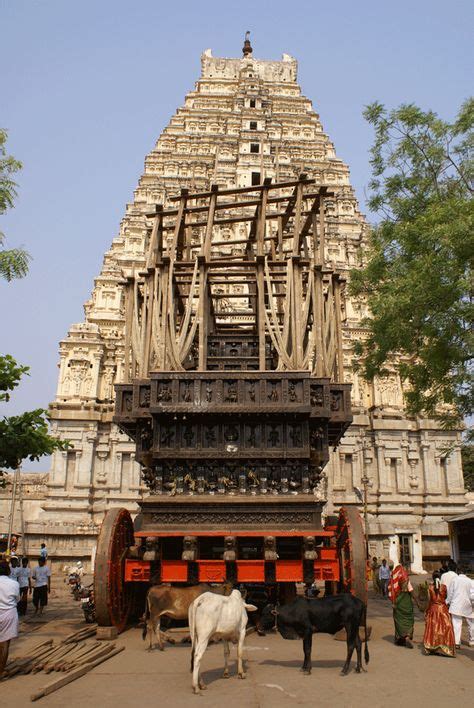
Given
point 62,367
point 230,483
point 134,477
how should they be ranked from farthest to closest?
1. point 62,367
2. point 134,477
3. point 230,483

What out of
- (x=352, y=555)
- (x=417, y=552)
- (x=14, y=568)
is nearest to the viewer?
(x=352, y=555)

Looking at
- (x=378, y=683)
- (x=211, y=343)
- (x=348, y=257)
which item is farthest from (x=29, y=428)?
(x=348, y=257)

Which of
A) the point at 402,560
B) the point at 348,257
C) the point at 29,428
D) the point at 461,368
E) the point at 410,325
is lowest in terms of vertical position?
the point at 402,560

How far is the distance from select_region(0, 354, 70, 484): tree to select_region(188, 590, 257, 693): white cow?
5623 millimetres

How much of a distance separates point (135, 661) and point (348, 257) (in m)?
32.8

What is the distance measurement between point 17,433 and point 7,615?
4.50m

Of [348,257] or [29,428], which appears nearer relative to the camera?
[29,428]

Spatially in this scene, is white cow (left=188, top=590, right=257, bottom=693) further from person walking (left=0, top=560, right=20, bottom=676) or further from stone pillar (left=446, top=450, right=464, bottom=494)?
stone pillar (left=446, top=450, right=464, bottom=494)

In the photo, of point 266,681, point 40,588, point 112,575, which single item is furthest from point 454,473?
point 266,681

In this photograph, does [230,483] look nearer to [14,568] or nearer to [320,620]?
[320,620]

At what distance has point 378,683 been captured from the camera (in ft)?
24.1

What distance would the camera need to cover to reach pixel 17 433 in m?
11.7

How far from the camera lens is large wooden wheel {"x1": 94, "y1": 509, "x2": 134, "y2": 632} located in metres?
9.73

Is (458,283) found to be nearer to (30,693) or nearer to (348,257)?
(30,693)
